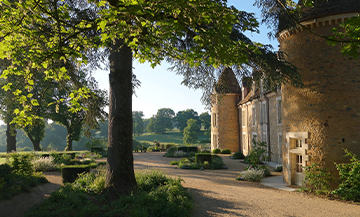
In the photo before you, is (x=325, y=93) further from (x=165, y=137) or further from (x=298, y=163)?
(x=165, y=137)

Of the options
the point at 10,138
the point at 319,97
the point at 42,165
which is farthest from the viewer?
the point at 10,138

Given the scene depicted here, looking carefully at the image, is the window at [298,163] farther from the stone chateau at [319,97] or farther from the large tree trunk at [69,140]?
the large tree trunk at [69,140]

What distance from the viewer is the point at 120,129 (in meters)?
7.39

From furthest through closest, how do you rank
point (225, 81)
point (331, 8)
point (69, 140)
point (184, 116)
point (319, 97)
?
1. point (184, 116)
2. point (69, 140)
3. point (225, 81)
4. point (319, 97)
5. point (331, 8)

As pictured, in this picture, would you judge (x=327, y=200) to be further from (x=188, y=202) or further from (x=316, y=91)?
(x=188, y=202)

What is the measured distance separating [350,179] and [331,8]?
6.07m

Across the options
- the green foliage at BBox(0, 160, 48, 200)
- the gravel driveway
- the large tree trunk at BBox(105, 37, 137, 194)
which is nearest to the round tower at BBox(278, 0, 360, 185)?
the gravel driveway

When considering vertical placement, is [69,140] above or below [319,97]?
below

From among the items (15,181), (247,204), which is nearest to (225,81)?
(247,204)

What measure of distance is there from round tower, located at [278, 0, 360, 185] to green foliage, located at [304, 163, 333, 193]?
22 centimetres

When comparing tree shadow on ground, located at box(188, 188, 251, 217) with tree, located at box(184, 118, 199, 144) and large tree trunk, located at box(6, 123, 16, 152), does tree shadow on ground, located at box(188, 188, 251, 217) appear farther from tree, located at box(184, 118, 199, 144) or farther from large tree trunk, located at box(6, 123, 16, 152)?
tree, located at box(184, 118, 199, 144)

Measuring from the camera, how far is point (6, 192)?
741 cm

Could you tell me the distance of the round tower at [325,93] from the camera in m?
8.77

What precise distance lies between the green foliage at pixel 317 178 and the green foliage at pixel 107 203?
16.5 ft
